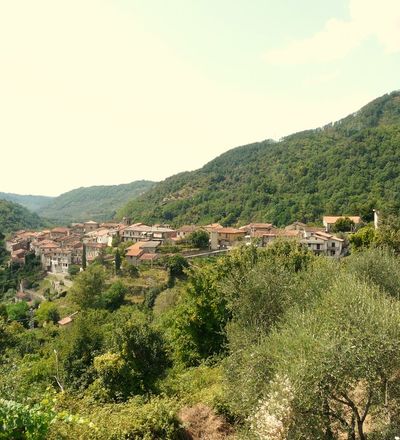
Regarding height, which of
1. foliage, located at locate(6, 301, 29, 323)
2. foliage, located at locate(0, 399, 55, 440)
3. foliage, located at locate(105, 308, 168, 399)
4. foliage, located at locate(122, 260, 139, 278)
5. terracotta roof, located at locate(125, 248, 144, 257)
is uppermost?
foliage, located at locate(0, 399, 55, 440)

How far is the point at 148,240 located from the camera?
3209 inches

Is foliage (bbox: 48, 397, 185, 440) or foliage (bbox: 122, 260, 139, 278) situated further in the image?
foliage (bbox: 122, 260, 139, 278)

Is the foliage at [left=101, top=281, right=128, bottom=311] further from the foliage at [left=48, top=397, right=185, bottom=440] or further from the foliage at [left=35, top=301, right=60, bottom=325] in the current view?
the foliage at [left=48, top=397, right=185, bottom=440]

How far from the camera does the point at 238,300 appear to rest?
16375 mm

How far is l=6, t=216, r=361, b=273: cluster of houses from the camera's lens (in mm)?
61319

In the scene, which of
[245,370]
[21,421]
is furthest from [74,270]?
[21,421]

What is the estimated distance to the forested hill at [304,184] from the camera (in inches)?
3386

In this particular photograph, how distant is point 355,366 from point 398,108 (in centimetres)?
16108

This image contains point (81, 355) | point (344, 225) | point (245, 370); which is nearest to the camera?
point (245, 370)

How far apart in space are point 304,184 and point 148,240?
46185 millimetres

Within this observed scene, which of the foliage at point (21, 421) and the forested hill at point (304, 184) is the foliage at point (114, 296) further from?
the foliage at point (21, 421)

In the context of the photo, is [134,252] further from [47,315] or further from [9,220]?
[9,220]

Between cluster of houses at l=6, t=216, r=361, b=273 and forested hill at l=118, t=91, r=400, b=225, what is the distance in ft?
39.6

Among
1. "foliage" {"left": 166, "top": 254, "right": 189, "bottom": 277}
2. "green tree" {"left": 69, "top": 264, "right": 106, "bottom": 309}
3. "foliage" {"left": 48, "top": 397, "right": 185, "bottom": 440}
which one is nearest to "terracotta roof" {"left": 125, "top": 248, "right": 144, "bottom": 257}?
"foliage" {"left": 166, "top": 254, "right": 189, "bottom": 277}
